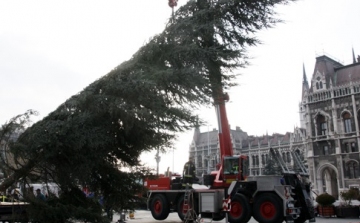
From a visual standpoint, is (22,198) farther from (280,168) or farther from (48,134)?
(280,168)

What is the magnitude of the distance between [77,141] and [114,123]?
88cm

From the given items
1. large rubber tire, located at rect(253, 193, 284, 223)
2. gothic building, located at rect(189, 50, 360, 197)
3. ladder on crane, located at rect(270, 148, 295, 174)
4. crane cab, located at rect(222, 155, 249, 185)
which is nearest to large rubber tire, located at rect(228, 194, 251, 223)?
large rubber tire, located at rect(253, 193, 284, 223)

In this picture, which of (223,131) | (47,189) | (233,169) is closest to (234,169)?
(233,169)

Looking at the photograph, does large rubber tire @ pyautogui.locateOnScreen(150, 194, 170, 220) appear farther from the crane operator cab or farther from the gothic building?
the gothic building

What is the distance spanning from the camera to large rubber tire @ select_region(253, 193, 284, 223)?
454 inches

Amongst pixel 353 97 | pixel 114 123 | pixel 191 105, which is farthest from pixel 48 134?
pixel 353 97

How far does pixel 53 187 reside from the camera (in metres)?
7.42

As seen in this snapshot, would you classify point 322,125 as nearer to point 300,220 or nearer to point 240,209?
point 300,220

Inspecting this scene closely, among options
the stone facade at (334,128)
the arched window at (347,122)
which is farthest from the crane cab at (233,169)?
the arched window at (347,122)

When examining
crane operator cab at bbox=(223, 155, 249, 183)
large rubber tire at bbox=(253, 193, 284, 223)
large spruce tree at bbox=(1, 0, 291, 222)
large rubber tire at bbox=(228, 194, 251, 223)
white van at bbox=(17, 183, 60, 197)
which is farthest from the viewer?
crane operator cab at bbox=(223, 155, 249, 183)

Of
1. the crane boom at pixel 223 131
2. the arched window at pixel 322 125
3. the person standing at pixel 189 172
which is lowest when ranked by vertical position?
the person standing at pixel 189 172

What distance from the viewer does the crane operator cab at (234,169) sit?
13.3 metres

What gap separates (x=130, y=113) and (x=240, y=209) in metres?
7.63

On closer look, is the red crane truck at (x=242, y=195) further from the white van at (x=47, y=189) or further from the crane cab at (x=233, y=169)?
the white van at (x=47, y=189)
